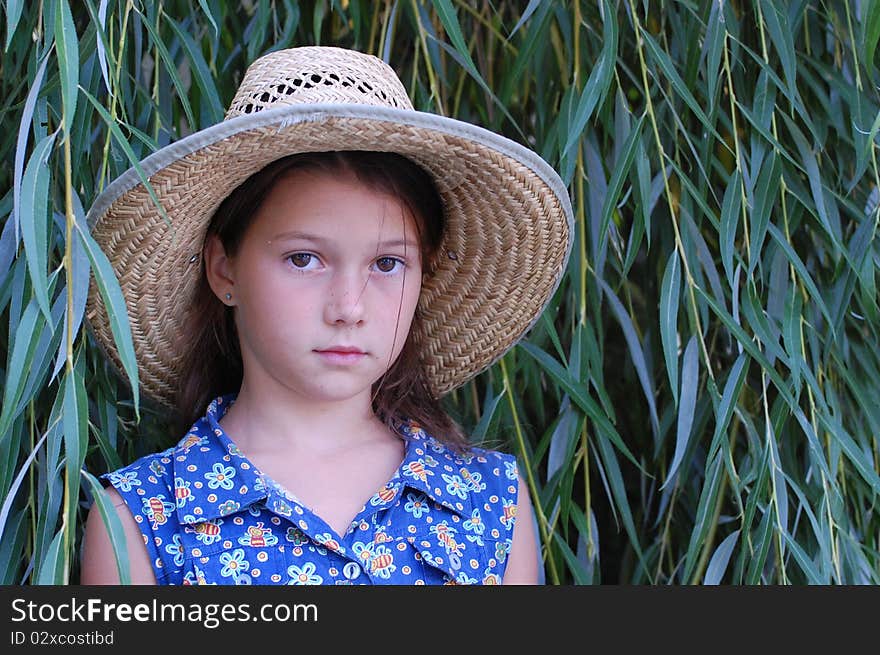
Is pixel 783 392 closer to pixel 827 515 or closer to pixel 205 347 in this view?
pixel 827 515

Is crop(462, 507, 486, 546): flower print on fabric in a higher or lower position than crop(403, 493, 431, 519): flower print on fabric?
lower

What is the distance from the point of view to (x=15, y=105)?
1.38 m

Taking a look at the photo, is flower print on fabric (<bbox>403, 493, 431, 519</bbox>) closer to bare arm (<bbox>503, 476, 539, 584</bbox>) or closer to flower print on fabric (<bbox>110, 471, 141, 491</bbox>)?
bare arm (<bbox>503, 476, 539, 584</bbox>)

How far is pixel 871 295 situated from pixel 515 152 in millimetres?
492

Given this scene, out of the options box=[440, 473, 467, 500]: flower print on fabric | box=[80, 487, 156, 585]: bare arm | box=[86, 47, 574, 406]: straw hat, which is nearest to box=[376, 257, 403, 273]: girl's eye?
box=[86, 47, 574, 406]: straw hat

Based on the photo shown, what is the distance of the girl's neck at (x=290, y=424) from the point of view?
48.6 inches

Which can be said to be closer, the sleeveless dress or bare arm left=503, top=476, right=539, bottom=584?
the sleeveless dress

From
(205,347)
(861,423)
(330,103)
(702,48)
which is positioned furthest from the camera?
(861,423)

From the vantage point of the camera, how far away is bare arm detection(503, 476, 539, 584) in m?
1.30

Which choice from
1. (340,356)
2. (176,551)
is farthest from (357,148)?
(176,551)

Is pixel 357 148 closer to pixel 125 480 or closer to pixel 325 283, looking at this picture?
pixel 325 283

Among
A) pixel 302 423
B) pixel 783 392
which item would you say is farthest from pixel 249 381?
pixel 783 392

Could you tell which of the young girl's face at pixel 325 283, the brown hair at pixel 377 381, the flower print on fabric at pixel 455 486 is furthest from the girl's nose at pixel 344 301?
the flower print on fabric at pixel 455 486

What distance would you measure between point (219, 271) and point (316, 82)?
0.71 ft
